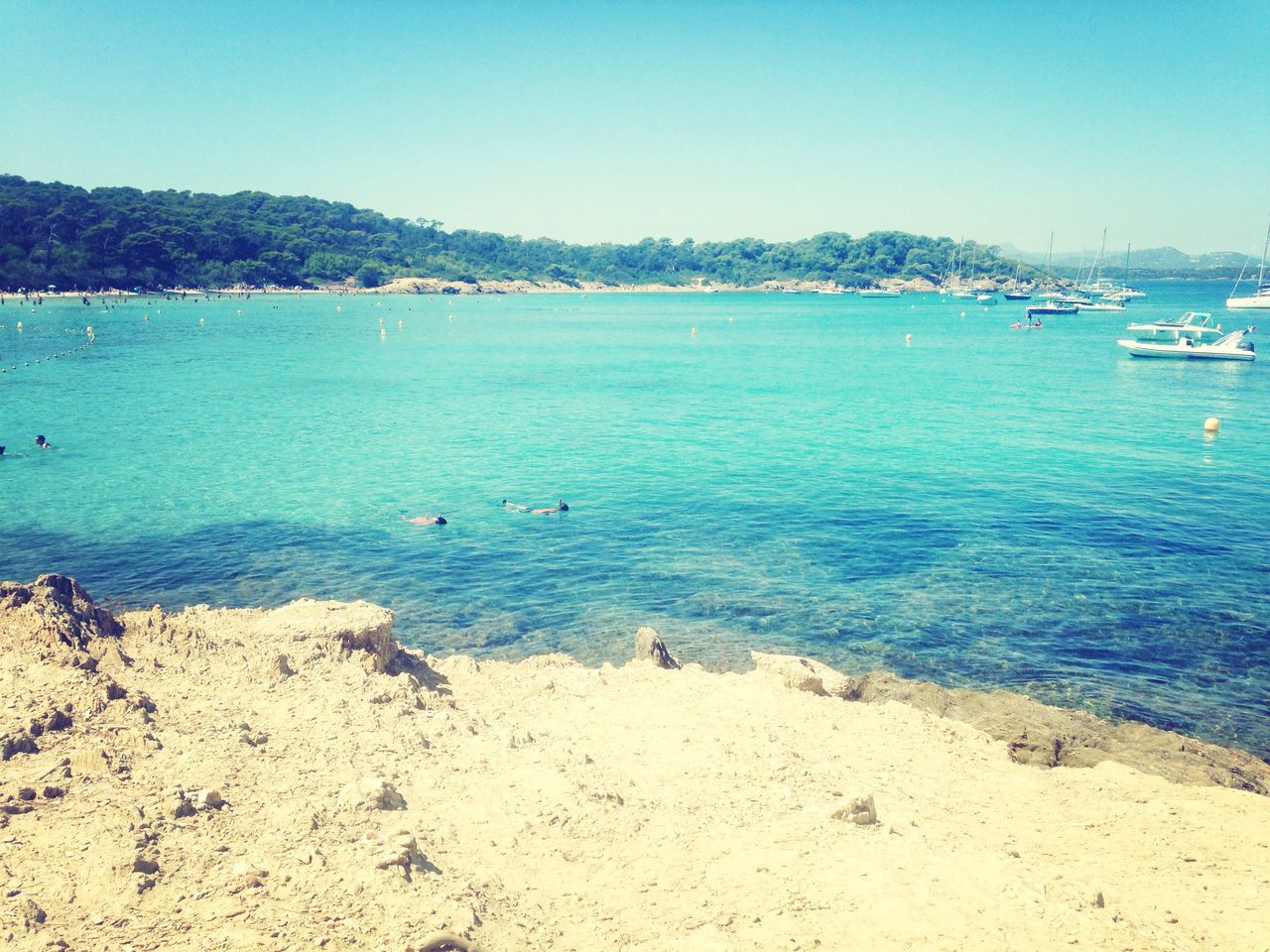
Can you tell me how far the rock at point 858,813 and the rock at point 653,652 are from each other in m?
5.47

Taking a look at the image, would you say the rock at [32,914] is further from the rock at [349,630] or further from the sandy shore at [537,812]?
the rock at [349,630]

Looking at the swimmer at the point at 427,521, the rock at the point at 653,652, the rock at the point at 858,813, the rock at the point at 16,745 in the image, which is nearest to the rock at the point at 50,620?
the rock at the point at 16,745

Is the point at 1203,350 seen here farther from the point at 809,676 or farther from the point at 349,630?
the point at 349,630

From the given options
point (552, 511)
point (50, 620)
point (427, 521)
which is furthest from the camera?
point (552, 511)

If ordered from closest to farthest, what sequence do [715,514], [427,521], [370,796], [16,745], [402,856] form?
[402,856] → [16,745] → [370,796] → [427,521] → [715,514]

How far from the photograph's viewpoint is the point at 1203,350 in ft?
207

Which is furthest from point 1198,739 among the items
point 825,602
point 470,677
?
point 470,677

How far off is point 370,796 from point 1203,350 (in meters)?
73.4

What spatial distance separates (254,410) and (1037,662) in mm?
39044

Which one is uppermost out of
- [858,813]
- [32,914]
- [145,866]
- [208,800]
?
[32,914]

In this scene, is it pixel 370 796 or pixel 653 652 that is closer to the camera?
pixel 370 796

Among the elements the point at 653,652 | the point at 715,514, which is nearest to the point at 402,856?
the point at 653,652

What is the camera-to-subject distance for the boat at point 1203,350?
62.6 metres

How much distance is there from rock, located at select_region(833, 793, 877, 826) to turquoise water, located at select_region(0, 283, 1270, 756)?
685 centimetres
